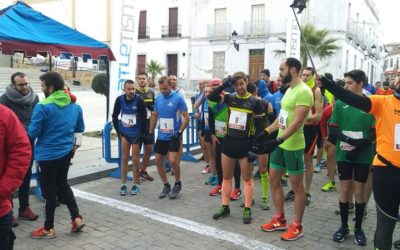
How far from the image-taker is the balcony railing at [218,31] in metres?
33.5

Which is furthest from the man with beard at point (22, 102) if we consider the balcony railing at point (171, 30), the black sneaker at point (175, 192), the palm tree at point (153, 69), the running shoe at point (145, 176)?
the balcony railing at point (171, 30)

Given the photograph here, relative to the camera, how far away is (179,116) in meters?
6.18

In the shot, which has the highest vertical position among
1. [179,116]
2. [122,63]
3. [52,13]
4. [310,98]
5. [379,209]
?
[52,13]

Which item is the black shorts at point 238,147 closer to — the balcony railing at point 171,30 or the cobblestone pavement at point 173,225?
the cobblestone pavement at point 173,225

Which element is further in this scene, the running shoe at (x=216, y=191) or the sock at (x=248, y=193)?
the running shoe at (x=216, y=191)

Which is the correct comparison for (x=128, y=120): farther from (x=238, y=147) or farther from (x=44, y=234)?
(x=44, y=234)

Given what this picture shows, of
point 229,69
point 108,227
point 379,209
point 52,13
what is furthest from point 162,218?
point 52,13

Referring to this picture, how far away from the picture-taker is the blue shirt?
6.05 m

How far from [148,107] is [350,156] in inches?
152

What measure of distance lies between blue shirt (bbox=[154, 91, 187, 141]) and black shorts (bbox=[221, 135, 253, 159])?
50.5 inches

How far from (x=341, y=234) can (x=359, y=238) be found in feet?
0.63

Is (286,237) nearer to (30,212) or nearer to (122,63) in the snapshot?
(30,212)

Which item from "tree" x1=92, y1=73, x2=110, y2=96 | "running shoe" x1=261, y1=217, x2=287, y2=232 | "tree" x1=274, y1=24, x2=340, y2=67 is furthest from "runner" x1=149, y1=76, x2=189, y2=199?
"tree" x1=274, y1=24, x2=340, y2=67

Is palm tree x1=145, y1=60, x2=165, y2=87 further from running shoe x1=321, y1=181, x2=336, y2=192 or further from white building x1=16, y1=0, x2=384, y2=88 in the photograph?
running shoe x1=321, y1=181, x2=336, y2=192
